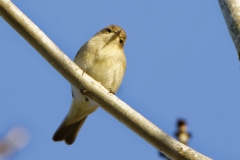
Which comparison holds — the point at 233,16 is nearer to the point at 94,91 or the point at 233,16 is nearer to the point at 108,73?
the point at 94,91

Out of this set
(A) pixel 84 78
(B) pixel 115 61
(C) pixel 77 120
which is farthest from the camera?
(C) pixel 77 120

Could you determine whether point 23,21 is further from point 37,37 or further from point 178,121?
point 178,121

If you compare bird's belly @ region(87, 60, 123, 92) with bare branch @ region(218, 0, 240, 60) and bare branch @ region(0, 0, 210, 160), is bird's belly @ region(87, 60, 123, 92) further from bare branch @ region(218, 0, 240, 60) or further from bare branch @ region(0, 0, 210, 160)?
bare branch @ region(218, 0, 240, 60)

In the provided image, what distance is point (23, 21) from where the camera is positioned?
9.30 ft

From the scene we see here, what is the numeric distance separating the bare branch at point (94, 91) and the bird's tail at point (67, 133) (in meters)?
2.82

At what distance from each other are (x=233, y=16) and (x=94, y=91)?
1.08m

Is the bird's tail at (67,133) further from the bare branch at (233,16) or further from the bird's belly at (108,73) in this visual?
the bare branch at (233,16)

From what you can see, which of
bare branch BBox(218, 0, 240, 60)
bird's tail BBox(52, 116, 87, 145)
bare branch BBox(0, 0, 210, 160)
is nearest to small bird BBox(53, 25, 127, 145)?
bird's tail BBox(52, 116, 87, 145)

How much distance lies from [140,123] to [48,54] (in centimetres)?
77

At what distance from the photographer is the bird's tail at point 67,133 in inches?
229

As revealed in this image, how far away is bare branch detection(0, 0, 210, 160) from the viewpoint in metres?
2.64

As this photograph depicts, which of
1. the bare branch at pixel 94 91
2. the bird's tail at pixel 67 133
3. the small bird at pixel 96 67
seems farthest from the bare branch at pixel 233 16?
the bird's tail at pixel 67 133

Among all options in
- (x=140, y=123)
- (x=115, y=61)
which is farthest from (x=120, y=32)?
(x=140, y=123)

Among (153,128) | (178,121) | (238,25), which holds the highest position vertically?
(238,25)
